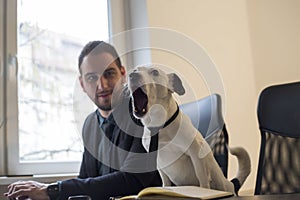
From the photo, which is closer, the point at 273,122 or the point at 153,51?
the point at 273,122

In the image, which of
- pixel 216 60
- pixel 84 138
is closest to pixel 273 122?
pixel 84 138

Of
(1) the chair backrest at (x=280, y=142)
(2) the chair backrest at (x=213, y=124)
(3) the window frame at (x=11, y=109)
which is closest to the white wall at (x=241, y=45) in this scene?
(3) the window frame at (x=11, y=109)

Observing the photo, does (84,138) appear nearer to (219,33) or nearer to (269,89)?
(269,89)

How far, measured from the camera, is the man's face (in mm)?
1495

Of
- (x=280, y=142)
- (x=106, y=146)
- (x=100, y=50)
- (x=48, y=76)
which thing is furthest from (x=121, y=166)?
(x=48, y=76)

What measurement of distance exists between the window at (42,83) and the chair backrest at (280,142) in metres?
0.89

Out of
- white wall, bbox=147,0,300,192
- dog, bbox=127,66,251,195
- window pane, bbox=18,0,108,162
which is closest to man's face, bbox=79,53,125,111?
dog, bbox=127,66,251,195

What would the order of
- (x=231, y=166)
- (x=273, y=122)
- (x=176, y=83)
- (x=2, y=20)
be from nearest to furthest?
1. (x=176, y=83)
2. (x=273, y=122)
3. (x=2, y=20)
4. (x=231, y=166)

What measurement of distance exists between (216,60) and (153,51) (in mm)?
549

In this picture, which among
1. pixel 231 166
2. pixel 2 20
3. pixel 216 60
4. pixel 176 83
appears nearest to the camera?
pixel 176 83

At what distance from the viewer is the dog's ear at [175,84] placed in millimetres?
1118

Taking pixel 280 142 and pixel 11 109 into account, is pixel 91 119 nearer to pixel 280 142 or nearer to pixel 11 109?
pixel 11 109

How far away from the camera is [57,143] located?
212 centimetres

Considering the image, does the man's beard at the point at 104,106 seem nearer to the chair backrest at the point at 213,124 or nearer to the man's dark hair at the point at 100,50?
the man's dark hair at the point at 100,50
